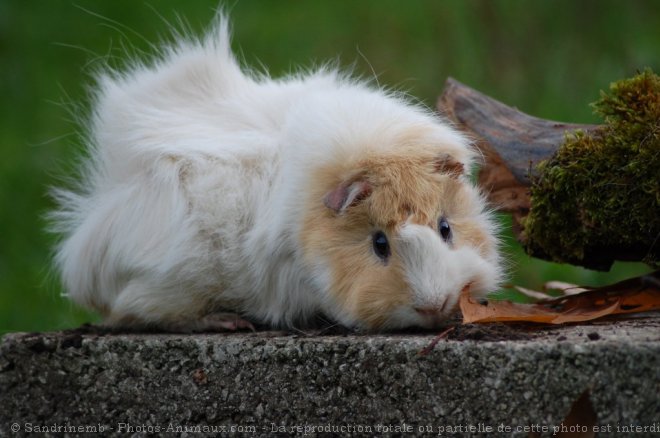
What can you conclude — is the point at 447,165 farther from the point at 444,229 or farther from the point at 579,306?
the point at 579,306

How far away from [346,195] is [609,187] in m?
0.81

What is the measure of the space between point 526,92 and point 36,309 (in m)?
3.12

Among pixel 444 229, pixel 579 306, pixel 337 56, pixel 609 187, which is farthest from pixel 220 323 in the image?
pixel 337 56

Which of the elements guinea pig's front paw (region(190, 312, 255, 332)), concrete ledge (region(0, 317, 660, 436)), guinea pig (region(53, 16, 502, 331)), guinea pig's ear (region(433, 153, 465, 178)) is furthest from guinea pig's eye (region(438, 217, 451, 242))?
guinea pig's front paw (region(190, 312, 255, 332))

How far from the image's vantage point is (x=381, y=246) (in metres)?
2.68

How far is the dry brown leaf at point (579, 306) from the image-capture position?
8.40 ft

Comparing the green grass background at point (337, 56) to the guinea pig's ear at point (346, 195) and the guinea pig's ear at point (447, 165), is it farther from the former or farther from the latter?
the guinea pig's ear at point (346, 195)

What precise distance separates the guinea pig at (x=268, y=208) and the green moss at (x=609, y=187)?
23 centimetres

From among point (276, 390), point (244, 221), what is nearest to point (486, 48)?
point (244, 221)

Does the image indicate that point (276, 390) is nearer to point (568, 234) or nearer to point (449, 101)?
point (568, 234)

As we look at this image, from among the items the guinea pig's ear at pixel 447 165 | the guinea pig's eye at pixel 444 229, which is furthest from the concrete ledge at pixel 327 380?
the guinea pig's ear at pixel 447 165

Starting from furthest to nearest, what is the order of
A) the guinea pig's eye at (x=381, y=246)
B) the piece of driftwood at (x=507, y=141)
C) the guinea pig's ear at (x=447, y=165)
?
the piece of driftwood at (x=507, y=141), the guinea pig's ear at (x=447, y=165), the guinea pig's eye at (x=381, y=246)

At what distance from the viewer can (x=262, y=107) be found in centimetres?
324

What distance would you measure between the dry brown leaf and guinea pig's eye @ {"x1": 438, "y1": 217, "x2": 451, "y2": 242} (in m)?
0.22
